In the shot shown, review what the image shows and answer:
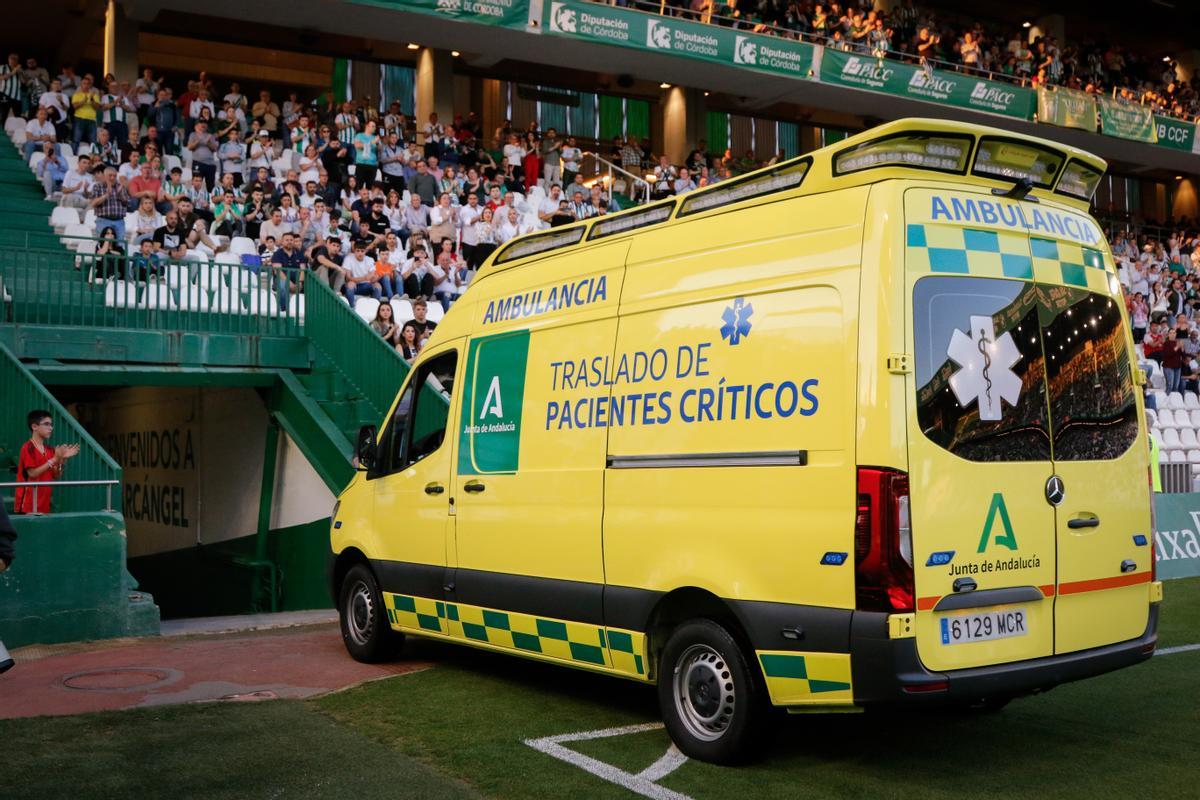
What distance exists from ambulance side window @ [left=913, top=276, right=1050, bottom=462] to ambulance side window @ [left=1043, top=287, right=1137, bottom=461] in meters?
0.12

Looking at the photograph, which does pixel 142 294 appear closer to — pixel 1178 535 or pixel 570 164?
pixel 1178 535

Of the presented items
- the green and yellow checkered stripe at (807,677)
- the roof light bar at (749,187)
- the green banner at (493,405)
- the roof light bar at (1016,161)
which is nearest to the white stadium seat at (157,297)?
the green banner at (493,405)

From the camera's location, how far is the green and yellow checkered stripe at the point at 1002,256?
5.17 metres

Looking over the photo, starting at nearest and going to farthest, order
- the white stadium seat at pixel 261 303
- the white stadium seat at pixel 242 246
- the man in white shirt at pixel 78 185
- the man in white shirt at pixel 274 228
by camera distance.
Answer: the white stadium seat at pixel 261 303 < the white stadium seat at pixel 242 246 < the man in white shirt at pixel 274 228 < the man in white shirt at pixel 78 185

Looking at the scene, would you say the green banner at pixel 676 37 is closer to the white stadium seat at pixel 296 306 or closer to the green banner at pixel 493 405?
the white stadium seat at pixel 296 306

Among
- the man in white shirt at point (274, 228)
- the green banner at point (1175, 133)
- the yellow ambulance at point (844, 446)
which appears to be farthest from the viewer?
the green banner at point (1175, 133)

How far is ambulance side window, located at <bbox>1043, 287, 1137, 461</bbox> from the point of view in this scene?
5473 mm

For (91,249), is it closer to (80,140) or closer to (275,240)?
(275,240)

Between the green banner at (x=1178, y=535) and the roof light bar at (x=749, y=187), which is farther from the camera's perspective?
the green banner at (x=1178, y=535)

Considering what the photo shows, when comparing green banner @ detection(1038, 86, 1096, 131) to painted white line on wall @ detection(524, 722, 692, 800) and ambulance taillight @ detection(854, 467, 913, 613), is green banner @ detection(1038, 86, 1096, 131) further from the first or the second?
ambulance taillight @ detection(854, 467, 913, 613)

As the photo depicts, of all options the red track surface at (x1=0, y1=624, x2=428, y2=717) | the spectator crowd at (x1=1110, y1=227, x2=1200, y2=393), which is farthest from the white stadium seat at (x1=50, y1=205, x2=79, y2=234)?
the spectator crowd at (x1=1110, y1=227, x2=1200, y2=393)

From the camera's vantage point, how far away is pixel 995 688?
16.4 feet

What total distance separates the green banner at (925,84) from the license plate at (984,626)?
81.7ft

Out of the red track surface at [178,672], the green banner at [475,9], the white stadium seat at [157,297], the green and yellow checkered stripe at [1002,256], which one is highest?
the green banner at [475,9]
